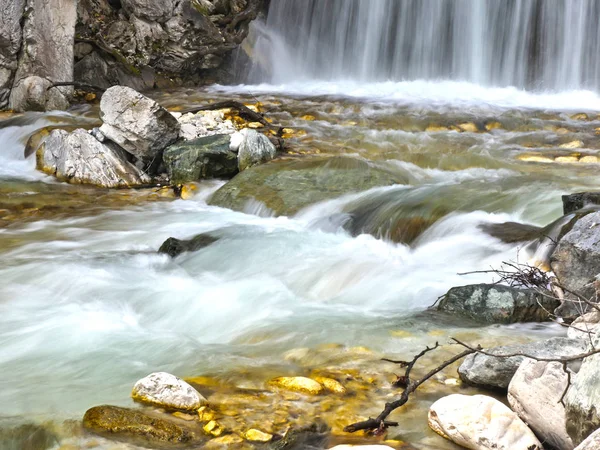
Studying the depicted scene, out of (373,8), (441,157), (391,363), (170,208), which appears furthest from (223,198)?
(373,8)

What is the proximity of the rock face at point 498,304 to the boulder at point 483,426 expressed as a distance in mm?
1617

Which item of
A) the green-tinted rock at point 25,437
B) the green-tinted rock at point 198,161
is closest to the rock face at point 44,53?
the green-tinted rock at point 198,161

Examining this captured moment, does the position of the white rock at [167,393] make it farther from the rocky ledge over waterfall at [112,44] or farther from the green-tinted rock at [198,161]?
the rocky ledge over waterfall at [112,44]

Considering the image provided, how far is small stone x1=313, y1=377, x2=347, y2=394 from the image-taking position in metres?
3.40

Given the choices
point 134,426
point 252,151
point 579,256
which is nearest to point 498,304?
point 579,256

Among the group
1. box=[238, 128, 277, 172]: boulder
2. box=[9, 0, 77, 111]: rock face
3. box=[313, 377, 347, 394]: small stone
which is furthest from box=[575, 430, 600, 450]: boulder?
box=[9, 0, 77, 111]: rock face

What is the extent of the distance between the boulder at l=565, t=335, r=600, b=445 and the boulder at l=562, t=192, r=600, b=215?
348cm

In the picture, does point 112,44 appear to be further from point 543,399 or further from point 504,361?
point 543,399

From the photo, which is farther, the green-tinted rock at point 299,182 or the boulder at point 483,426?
the green-tinted rock at point 299,182

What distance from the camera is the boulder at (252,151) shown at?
9.36m

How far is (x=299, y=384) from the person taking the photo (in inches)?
135

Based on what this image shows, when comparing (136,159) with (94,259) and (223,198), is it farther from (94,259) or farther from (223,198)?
(94,259)

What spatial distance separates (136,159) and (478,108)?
6.94 metres

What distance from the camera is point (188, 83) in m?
16.8
